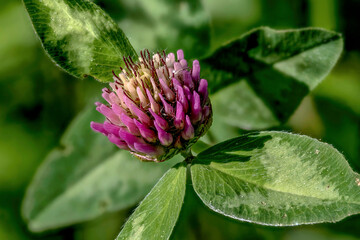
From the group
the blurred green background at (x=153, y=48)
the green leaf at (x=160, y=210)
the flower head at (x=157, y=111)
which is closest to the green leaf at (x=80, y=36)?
the flower head at (x=157, y=111)

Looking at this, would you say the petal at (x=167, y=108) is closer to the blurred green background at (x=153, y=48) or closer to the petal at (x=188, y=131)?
the petal at (x=188, y=131)

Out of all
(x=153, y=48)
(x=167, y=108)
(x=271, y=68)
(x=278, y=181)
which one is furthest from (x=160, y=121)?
(x=153, y=48)

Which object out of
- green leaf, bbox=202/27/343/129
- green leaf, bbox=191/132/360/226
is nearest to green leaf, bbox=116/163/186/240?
green leaf, bbox=191/132/360/226

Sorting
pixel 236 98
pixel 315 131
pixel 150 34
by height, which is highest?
pixel 150 34

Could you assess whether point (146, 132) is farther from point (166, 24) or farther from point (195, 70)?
point (166, 24)

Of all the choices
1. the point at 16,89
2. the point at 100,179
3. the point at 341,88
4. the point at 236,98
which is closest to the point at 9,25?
the point at 16,89

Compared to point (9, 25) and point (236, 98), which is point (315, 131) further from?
point (9, 25)

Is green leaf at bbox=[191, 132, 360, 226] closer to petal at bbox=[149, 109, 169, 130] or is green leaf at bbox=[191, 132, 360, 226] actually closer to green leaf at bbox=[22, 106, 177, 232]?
petal at bbox=[149, 109, 169, 130]
